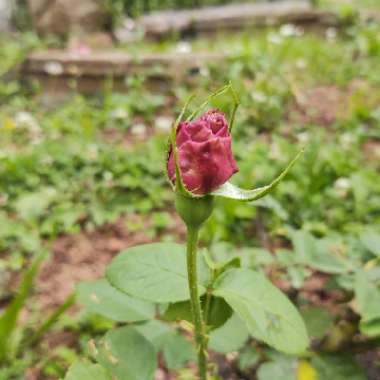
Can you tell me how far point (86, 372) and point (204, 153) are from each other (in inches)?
16.5

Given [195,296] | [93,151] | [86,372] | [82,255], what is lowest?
[82,255]

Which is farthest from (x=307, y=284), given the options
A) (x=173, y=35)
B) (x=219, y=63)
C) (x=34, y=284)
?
(x=173, y=35)

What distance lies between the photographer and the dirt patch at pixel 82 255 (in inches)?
66.7

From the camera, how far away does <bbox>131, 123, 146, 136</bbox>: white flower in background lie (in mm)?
2767

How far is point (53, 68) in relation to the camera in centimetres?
341

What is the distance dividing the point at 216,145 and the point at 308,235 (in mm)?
687

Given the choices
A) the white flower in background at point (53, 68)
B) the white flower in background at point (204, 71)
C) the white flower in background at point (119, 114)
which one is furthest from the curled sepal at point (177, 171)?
the white flower in background at point (53, 68)

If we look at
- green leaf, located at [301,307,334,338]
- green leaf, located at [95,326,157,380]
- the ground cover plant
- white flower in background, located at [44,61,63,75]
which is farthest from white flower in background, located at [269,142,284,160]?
white flower in background, located at [44,61,63,75]

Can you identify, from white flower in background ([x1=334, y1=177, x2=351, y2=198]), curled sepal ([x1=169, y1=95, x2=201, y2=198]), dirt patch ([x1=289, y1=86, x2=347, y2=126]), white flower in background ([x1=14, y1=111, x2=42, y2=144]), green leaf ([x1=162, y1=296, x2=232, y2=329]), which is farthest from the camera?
dirt patch ([x1=289, y1=86, x2=347, y2=126])

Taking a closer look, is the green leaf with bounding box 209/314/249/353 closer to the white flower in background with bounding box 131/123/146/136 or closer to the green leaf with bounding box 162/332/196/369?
the green leaf with bounding box 162/332/196/369

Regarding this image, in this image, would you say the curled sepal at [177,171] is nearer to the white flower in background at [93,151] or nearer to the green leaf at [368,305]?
the green leaf at [368,305]

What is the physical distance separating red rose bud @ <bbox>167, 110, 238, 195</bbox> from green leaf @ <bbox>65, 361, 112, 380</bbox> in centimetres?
36

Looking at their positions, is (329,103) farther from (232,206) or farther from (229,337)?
(229,337)

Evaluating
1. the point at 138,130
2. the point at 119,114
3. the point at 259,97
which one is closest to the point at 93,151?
the point at 138,130
